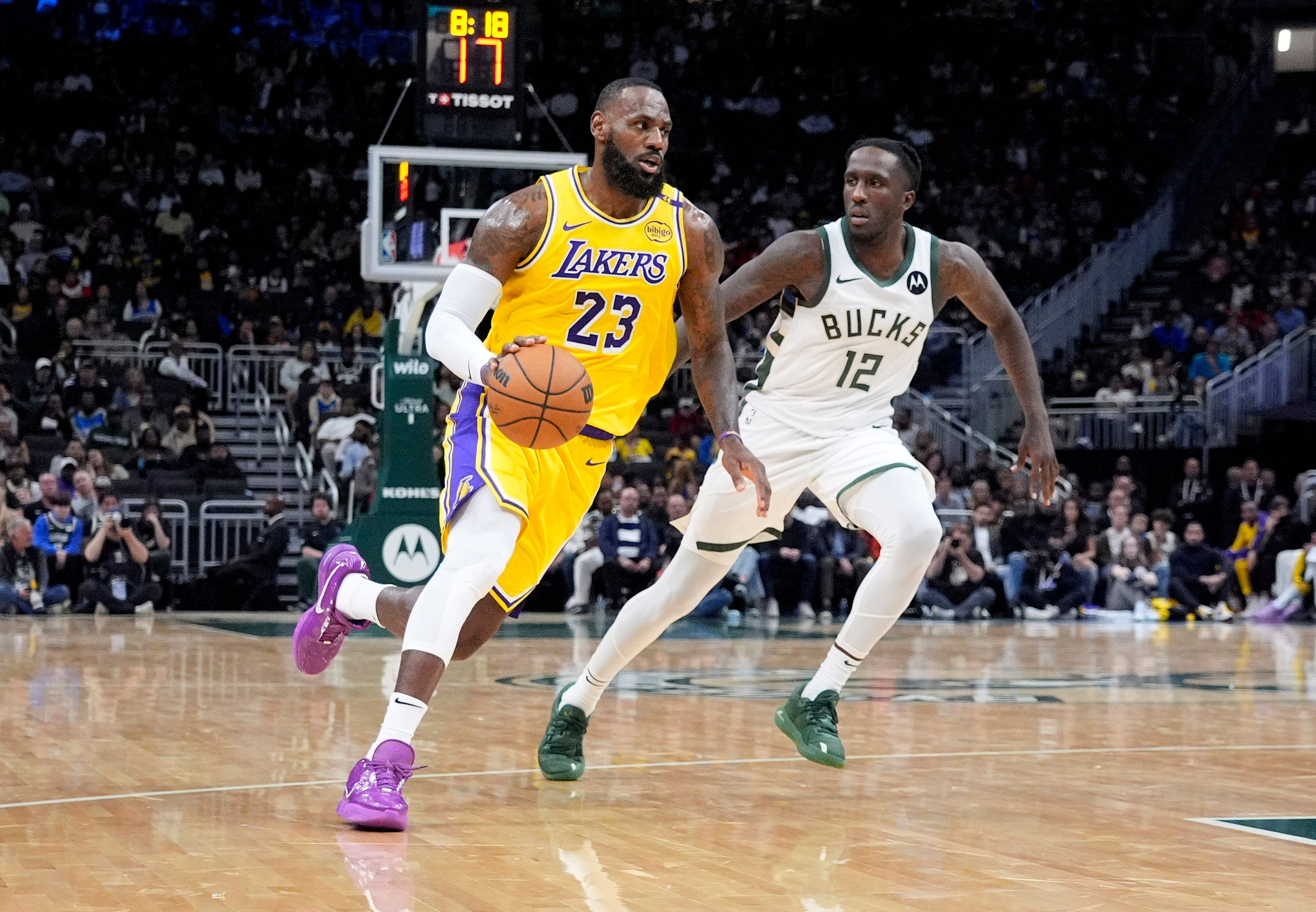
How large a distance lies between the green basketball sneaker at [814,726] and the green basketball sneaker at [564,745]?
56 mm

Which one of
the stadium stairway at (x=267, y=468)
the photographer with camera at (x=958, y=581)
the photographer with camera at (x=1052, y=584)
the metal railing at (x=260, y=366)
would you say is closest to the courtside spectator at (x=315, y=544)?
the stadium stairway at (x=267, y=468)

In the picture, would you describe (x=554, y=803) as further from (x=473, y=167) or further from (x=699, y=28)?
(x=699, y=28)

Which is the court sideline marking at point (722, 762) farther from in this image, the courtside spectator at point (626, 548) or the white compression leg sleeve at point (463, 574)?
the courtside spectator at point (626, 548)

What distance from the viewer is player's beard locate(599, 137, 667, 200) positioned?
16.8ft

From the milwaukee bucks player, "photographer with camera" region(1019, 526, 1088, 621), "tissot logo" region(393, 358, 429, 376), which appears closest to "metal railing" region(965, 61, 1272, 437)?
"photographer with camera" region(1019, 526, 1088, 621)

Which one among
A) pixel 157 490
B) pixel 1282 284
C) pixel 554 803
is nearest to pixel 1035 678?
pixel 554 803

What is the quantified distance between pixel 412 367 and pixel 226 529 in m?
4.41

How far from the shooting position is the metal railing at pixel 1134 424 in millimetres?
21297

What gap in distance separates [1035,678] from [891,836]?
5.74m

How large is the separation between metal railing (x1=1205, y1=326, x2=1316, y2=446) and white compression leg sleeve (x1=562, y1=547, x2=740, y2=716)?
16.6 m

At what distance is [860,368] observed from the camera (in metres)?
6.16

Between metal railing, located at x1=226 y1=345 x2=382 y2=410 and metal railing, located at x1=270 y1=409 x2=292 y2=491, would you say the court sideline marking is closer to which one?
metal railing, located at x1=270 y1=409 x2=292 y2=491

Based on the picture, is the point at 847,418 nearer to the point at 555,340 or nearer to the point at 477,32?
the point at 555,340

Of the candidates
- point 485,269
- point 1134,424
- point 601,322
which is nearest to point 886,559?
point 601,322
